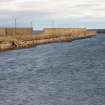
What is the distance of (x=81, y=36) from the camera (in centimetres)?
16050

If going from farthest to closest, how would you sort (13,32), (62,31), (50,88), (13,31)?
1. (62,31)
2. (13,31)
3. (13,32)
4. (50,88)

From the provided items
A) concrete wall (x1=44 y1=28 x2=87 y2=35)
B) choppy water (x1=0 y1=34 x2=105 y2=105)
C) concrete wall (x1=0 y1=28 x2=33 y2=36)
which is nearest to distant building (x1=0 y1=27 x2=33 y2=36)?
concrete wall (x1=0 y1=28 x2=33 y2=36)

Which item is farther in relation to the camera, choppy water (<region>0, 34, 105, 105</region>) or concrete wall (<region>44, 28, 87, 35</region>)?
concrete wall (<region>44, 28, 87, 35</region>)

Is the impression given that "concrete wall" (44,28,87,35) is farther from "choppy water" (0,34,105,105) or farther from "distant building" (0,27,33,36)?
"choppy water" (0,34,105,105)

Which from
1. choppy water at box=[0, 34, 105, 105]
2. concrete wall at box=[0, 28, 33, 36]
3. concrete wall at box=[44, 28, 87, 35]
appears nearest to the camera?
choppy water at box=[0, 34, 105, 105]

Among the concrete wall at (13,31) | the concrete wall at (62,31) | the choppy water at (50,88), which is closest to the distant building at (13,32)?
the concrete wall at (13,31)

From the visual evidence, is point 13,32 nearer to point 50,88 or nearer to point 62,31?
point 62,31

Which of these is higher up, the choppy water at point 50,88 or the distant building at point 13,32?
the distant building at point 13,32

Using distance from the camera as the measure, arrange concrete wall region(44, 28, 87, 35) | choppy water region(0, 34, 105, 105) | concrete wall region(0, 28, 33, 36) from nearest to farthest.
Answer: choppy water region(0, 34, 105, 105), concrete wall region(0, 28, 33, 36), concrete wall region(44, 28, 87, 35)

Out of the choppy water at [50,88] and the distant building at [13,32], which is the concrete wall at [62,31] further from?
the choppy water at [50,88]

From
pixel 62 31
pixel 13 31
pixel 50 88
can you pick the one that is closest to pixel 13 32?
pixel 13 31

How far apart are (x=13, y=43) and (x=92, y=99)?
2477 inches

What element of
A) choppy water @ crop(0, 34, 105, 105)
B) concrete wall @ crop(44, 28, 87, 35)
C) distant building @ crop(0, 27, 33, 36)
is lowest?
choppy water @ crop(0, 34, 105, 105)

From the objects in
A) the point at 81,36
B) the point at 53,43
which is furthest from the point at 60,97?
the point at 81,36
